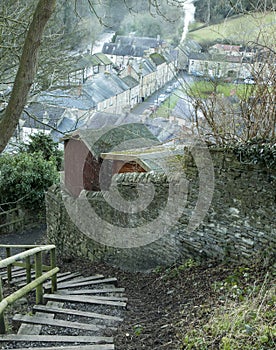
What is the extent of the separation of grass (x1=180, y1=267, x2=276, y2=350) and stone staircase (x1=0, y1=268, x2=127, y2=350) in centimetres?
83

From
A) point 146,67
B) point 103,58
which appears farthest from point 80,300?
point 103,58

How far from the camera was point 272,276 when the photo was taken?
4867mm

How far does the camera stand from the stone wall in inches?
217

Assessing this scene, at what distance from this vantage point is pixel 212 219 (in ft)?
20.2

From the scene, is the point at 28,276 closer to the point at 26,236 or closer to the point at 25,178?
the point at 26,236

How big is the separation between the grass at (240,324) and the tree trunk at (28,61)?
2895mm

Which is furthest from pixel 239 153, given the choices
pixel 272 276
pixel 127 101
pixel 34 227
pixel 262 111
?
pixel 127 101

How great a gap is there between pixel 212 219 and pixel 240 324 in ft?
8.72

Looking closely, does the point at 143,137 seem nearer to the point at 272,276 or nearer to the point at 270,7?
the point at 270,7

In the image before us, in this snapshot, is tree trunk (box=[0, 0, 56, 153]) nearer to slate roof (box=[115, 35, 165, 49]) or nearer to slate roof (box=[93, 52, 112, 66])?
slate roof (box=[115, 35, 165, 49])

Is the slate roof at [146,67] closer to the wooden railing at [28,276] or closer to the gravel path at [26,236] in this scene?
the gravel path at [26,236]

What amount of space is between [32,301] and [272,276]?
128 inches

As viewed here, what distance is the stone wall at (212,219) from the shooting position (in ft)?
18.1

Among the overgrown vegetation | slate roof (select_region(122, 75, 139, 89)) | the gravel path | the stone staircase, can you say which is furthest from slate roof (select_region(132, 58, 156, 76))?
the stone staircase
